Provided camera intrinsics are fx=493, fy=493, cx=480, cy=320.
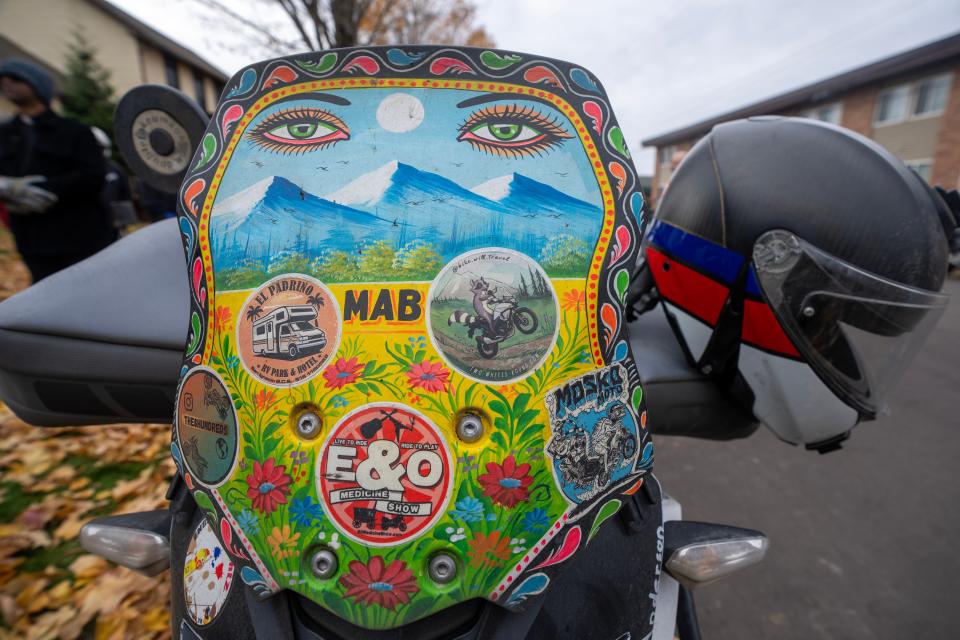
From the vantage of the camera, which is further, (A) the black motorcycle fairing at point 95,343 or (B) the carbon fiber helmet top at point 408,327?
(A) the black motorcycle fairing at point 95,343

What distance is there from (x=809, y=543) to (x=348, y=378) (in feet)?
9.15

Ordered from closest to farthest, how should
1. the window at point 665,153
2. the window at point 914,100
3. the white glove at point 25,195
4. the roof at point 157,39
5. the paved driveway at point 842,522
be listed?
the paved driveway at point 842,522 → the white glove at point 25,195 → the window at point 914,100 → the roof at point 157,39 → the window at point 665,153

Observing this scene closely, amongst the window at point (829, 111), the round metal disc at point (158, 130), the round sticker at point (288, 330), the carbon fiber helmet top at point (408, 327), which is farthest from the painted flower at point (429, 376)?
the window at point (829, 111)

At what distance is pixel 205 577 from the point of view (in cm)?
85

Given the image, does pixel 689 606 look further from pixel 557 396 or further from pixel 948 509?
pixel 948 509

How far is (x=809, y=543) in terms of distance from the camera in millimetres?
2506

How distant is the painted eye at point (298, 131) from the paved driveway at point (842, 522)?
2295 millimetres

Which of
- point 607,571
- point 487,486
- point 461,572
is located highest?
point 487,486

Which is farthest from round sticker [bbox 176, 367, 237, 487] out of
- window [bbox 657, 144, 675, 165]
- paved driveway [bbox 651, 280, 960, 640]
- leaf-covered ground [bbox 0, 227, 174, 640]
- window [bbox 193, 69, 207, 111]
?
window [bbox 657, 144, 675, 165]

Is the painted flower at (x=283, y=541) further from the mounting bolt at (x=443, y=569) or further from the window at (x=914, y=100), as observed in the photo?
the window at (x=914, y=100)

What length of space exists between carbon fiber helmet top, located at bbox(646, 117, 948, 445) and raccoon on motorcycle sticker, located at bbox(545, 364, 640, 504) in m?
0.84

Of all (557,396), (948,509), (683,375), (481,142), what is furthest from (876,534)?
(481,142)

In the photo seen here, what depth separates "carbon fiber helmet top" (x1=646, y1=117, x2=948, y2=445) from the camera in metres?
1.35

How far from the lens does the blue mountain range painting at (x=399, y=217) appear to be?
0.79 m
